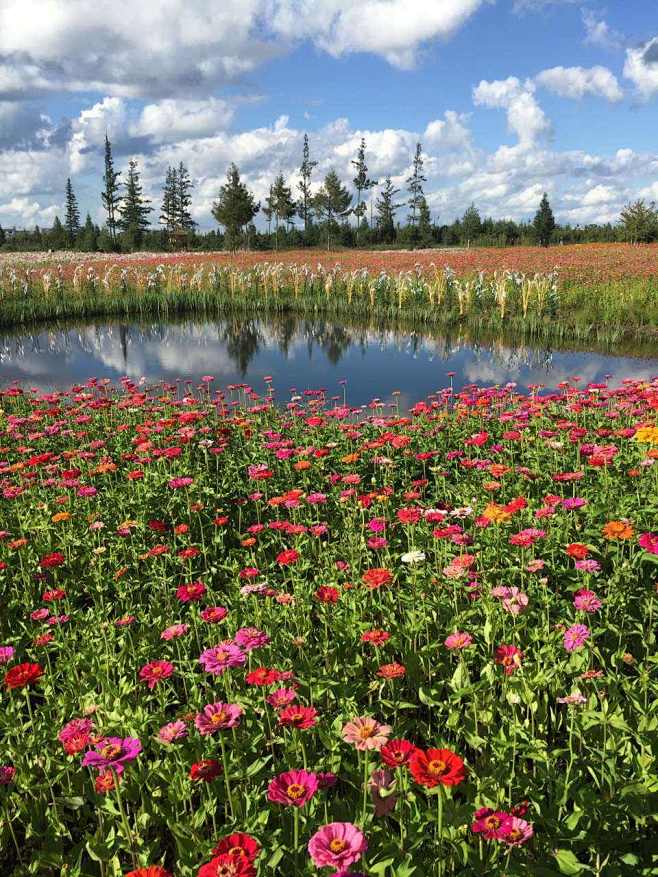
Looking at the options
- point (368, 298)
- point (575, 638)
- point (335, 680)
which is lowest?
point (335, 680)

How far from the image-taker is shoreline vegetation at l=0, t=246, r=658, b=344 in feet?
54.7

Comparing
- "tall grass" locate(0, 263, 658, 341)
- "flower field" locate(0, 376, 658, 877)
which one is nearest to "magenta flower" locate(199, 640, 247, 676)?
"flower field" locate(0, 376, 658, 877)

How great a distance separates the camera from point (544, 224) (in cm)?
6350

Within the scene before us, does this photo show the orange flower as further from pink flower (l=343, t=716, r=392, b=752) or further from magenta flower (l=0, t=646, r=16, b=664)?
magenta flower (l=0, t=646, r=16, b=664)

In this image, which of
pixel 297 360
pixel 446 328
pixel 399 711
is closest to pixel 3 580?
pixel 399 711

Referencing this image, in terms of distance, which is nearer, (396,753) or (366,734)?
(396,753)

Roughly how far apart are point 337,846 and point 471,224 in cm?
7561

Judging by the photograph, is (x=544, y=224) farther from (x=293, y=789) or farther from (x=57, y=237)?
(x=293, y=789)

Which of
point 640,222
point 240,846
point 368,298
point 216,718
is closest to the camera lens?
point 240,846

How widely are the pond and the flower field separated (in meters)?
5.58

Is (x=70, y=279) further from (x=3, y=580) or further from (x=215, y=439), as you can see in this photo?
(x=3, y=580)

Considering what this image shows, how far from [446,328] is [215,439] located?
1331 cm

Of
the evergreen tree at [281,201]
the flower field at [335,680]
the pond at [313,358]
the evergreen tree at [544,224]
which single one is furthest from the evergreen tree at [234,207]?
the flower field at [335,680]

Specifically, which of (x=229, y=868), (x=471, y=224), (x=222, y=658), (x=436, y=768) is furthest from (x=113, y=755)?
(x=471, y=224)
